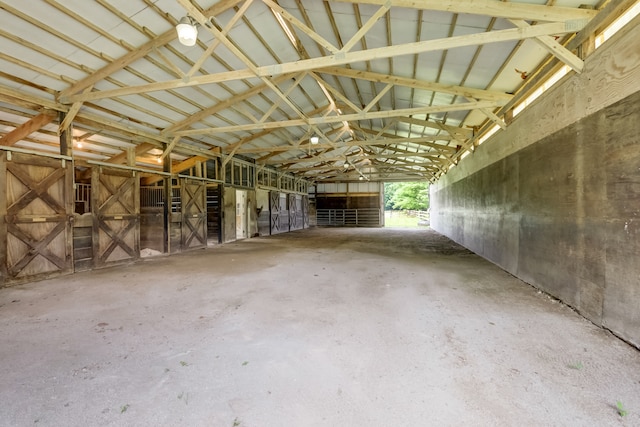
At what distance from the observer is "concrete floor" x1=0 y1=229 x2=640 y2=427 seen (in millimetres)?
1655

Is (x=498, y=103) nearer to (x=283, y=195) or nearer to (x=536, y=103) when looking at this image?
(x=536, y=103)

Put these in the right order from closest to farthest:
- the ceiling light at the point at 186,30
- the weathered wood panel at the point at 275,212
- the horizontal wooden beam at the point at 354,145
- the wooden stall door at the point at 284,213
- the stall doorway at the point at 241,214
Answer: the ceiling light at the point at 186,30, the horizontal wooden beam at the point at 354,145, the stall doorway at the point at 241,214, the weathered wood panel at the point at 275,212, the wooden stall door at the point at 284,213

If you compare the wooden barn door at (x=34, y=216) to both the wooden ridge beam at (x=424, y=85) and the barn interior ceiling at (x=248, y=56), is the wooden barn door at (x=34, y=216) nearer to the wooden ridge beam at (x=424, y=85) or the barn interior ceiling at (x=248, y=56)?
the barn interior ceiling at (x=248, y=56)

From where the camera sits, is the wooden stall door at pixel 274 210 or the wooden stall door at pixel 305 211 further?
the wooden stall door at pixel 305 211

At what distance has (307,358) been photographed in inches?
88.1

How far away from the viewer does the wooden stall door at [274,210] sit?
14.1 m

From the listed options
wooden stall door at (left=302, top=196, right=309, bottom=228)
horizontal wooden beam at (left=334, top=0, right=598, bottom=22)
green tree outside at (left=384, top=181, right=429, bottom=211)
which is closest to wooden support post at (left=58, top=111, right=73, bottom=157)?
horizontal wooden beam at (left=334, top=0, right=598, bottom=22)

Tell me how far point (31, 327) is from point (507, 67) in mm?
7396

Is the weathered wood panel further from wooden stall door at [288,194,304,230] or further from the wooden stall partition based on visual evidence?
the wooden stall partition

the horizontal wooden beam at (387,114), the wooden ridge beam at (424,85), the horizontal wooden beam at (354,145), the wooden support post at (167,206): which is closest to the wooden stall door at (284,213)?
the horizontal wooden beam at (354,145)

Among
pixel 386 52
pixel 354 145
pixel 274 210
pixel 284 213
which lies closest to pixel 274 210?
pixel 274 210

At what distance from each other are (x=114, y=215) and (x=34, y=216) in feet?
4.70

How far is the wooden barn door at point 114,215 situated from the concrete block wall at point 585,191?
8.15 m

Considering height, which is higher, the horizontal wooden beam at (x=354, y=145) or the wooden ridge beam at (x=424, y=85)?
the wooden ridge beam at (x=424, y=85)
